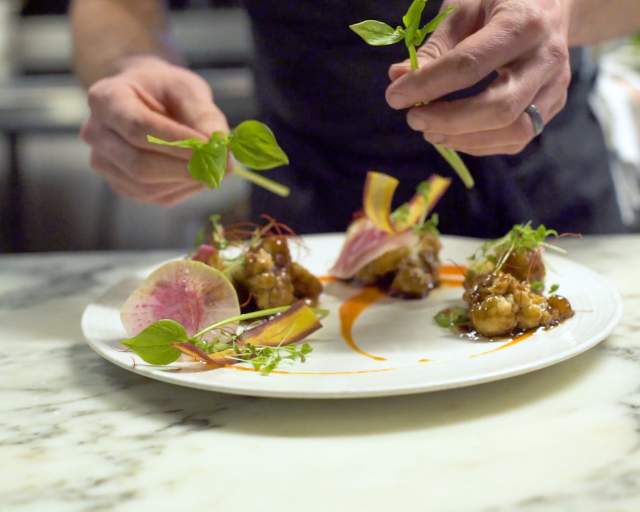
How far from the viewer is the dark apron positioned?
1384 mm

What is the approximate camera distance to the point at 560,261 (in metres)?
1.13

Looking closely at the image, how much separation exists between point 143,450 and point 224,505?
123 mm

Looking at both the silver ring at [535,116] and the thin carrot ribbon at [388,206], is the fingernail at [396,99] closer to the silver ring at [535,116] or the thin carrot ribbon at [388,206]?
the silver ring at [535,116]

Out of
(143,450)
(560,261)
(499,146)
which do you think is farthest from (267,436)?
(560,261)

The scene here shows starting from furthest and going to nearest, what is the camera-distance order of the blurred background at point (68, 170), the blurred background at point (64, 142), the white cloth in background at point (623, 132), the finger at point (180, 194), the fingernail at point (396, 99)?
the blurred background at point (68, 170) → the blurred background at point (64, 142) → the white cloth in background at point (623, 132) → the finger at point (180, 194) → the fingernail at point (396, 99)

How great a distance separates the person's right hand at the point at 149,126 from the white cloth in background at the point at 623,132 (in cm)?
82

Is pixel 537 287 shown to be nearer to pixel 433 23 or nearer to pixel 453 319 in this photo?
pixel 453 319

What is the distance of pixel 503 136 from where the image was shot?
961mm

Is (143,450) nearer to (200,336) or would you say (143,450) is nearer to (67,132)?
(200,336)

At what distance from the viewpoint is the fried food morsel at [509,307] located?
3.03 feet

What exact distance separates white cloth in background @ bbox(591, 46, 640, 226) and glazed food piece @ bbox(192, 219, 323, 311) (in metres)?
0.83

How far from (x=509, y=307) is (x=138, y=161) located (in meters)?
0.49

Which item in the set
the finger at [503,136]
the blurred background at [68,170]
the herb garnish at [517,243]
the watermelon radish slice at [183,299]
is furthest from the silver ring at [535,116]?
the blurred background at [68,170]

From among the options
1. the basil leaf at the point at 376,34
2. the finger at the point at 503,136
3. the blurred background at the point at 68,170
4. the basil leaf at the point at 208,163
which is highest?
the basil leaf at the point at 376,34
